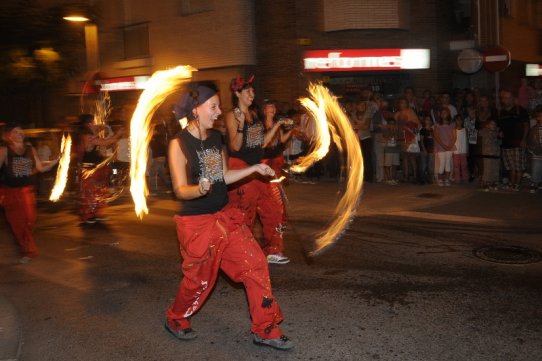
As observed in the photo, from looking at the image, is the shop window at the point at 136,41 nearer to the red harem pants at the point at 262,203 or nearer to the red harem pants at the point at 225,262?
the red harem pants at the point at 262,203

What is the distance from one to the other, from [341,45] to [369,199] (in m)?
7.07

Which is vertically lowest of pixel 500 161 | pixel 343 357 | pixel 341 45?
pixel 343 357

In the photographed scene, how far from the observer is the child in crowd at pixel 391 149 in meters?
13.4

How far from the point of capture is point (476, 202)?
1082cm

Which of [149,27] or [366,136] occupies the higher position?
[149,27]

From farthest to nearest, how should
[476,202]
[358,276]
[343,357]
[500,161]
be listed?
[500,161] → [476,202] → [358,276] → [343,357]

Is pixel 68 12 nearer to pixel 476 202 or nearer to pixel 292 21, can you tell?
pixel 292 21

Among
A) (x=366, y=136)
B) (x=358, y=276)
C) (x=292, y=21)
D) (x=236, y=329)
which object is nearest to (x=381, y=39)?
(x=292, y=21)

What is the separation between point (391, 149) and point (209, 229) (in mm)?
9292

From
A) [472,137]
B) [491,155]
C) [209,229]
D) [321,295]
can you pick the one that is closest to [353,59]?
[472,137]

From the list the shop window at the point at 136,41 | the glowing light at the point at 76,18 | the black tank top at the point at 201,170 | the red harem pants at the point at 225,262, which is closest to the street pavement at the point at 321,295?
the red harem pants at the point at 225,262

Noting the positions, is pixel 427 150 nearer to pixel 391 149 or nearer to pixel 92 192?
pixel 391 149

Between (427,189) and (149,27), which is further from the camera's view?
(149,27)

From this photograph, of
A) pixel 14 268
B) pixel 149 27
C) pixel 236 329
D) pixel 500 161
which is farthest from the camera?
pixel 149 27
